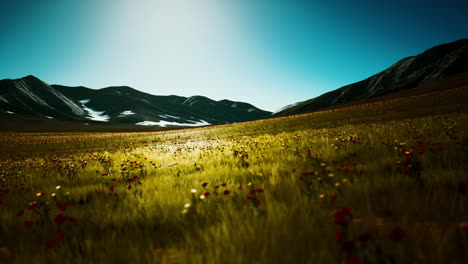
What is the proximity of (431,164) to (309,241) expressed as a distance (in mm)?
2967

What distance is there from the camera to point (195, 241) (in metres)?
1.60

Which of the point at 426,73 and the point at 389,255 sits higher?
the point at 426,73

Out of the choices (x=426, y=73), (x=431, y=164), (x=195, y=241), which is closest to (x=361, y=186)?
(x=431, y=164)

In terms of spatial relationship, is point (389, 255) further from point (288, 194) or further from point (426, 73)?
point (426, 73)

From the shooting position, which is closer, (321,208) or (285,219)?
(285,219)

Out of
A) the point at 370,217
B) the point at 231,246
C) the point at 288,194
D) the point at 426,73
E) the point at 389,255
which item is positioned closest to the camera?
the point at 389,255

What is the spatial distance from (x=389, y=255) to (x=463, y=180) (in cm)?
201

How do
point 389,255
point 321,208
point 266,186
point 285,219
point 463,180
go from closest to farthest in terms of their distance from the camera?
point 389,255
point 285,219
point 321,208
point 463,180
point 266,186

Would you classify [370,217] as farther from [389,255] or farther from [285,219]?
[285,219]

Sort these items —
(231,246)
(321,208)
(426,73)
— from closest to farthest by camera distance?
1. (231,246)
2. (321,208)
3. (426,73)

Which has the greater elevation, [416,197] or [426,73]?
[426,73]

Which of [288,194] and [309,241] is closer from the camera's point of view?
[309,241]

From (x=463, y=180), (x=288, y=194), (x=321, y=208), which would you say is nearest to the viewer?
(x=321, y=208)

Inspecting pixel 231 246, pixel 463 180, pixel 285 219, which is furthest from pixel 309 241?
pixel 463 180
